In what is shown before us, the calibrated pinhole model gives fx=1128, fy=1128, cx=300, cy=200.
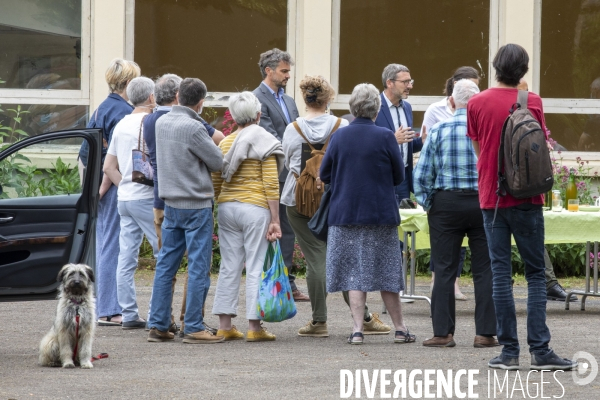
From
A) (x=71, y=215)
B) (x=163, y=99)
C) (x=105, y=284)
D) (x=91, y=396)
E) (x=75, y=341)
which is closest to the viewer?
(x=91, y=396)

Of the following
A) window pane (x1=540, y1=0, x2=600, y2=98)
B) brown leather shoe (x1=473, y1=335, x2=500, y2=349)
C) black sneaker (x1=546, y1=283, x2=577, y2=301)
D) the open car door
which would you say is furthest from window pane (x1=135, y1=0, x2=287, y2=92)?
brown leather shoe (x1=473, y1=335, x2=500, y2=349)

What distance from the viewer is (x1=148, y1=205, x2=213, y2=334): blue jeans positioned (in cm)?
799

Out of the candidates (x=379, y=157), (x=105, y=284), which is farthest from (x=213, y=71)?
(x=379, y=157)

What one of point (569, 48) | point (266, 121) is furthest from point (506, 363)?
point (569, 48)

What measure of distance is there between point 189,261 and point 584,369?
2.87 m

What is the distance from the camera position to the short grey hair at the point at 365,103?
7.93 meters

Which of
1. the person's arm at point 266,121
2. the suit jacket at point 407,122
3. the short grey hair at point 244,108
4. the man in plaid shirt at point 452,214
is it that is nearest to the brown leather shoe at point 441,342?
the man in plaid shirt at point 452,214

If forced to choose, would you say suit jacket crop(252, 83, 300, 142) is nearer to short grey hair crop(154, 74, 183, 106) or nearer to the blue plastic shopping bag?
short grey hair crop(154, 74, 183, 106)

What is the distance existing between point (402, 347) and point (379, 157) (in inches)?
52.5

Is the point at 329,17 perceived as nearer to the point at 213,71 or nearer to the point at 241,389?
the point at 213,71

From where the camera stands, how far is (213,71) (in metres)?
14.6

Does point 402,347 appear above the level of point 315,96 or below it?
below

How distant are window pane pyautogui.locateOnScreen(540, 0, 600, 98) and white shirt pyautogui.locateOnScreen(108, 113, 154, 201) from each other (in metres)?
7.48

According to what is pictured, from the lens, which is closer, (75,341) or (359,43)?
(75,341)
